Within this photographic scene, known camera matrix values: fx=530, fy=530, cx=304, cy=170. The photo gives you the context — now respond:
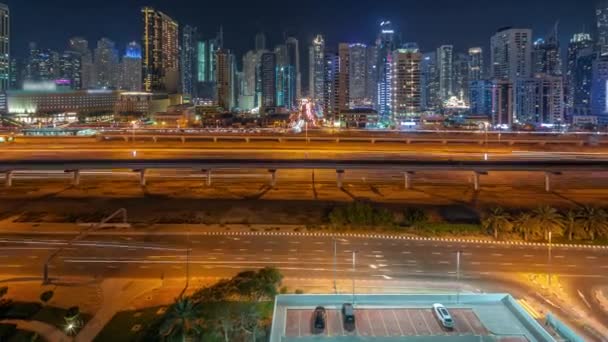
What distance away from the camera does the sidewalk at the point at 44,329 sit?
14.2 metres

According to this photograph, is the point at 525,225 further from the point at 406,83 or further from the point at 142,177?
the point at 406,83

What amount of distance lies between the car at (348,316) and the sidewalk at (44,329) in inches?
307

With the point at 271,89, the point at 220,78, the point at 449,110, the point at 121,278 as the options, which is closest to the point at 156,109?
the point at 220,78

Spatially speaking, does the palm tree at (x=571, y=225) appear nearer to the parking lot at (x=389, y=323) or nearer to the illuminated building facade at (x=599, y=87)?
the parking lot at (x=389, y=323)

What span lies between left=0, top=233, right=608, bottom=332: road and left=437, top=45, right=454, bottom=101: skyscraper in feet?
442

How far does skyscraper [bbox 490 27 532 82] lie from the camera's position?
117 m

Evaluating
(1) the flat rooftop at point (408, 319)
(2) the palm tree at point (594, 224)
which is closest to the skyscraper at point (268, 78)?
(2) the palm tree at point (594, 224)

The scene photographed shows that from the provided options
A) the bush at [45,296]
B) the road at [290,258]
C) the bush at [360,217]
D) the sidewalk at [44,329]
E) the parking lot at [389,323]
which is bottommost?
the sidewalk at [44,329]

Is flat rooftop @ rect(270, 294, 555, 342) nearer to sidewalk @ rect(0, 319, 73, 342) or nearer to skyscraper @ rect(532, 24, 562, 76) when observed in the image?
sidewalk @ rect(0, 319, 73, 342)

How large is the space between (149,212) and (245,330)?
1565 centimetres

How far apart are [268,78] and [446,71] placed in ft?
170

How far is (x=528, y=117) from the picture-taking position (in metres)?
90.4

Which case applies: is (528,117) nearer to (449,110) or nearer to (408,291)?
(449,110)

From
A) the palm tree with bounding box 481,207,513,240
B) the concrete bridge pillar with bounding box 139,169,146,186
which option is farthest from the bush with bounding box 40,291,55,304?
the palm tree with bounding box 481,207,513,240
